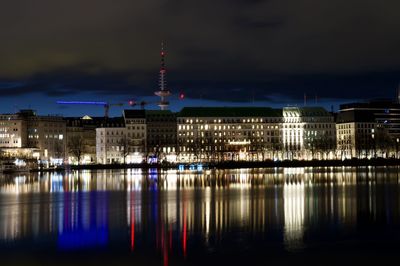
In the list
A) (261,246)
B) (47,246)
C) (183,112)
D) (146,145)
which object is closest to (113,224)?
(47,246)

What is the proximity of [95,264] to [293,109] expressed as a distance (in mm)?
155426

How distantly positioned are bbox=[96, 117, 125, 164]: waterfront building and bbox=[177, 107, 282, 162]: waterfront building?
13.3 metres

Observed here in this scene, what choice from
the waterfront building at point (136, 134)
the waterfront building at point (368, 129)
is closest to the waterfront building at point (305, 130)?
the waterfront building at point (368, 129)

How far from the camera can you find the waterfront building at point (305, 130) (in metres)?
170

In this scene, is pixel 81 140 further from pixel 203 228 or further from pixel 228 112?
pixel 203 228

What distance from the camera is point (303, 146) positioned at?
6791 inches

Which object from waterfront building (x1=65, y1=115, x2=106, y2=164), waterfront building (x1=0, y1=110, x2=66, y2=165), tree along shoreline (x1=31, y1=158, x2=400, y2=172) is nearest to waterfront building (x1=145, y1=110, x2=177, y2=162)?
waterfront building (x1=65, y1=115, x2=106, y2=164)

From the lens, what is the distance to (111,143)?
159625 mm

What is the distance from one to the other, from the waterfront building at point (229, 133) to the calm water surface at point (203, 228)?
107 meters

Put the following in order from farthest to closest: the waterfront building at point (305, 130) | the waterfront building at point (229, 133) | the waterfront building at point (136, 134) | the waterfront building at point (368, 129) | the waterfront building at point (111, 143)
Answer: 1. the waterfront building at point (305, 130)
2. the waterfront building at point (368, 129)
3. the waterfront building at point (229, 133)
4. the waterfront building at point (111, 143)
5. the waterfront building at point (136, 134)

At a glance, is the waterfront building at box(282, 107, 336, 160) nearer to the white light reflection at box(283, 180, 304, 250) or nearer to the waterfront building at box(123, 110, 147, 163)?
the waterfront building at box(123, 110, 147, 163)

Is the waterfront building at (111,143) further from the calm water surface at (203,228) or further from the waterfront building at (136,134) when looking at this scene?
the calm water surface at (203,228)

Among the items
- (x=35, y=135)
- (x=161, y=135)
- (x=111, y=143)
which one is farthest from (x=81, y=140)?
(x=161, y=135)

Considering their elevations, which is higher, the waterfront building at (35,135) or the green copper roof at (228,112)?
the green copper roof at (228,112)
